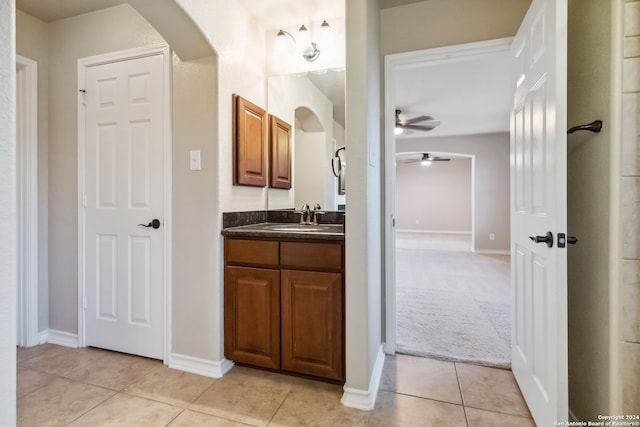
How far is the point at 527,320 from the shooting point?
158 cm

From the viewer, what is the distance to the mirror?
2.29m

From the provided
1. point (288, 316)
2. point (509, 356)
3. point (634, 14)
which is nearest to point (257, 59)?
point (288, 316)

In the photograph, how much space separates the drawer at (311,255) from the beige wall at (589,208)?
1.10 m

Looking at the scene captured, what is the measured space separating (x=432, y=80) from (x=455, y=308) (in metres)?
2.64

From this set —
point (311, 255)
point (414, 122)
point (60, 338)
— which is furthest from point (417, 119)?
point (60, 338)

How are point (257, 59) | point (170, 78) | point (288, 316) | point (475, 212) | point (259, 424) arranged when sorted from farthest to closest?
point (475, 212) → point (257, 59) → point (170, 78) → point (288, 316) → point (259, 424)

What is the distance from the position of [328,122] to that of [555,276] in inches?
69.1

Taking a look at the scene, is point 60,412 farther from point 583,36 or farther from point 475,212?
point 475,212

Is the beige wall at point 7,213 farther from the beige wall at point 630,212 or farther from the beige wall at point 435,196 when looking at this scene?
the beige wall at point 435,196

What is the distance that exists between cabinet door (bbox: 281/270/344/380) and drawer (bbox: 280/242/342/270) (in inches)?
1.9

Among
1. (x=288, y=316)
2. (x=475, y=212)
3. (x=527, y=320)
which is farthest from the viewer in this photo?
(x=475, y=212)

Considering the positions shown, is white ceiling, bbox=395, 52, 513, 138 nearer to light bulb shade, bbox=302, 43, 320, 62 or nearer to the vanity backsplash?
light bulb shade, bbox=302, 43, 320, 62

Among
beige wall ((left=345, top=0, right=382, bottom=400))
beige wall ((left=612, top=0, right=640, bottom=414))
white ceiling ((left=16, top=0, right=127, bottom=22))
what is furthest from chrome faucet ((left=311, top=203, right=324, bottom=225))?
white ceiling ((left=16, top=0, right=127, bottom=22))

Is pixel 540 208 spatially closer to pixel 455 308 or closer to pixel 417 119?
pixel 455 308
